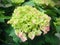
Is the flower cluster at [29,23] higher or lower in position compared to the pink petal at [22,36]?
higher

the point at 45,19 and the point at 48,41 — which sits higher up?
→ the point at 45,19

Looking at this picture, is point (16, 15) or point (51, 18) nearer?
point (16, 15)

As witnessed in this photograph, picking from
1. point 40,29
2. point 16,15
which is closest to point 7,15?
point 16,15

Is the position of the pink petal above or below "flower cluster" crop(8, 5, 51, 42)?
below

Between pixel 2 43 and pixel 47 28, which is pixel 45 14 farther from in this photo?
pixel 2 43
